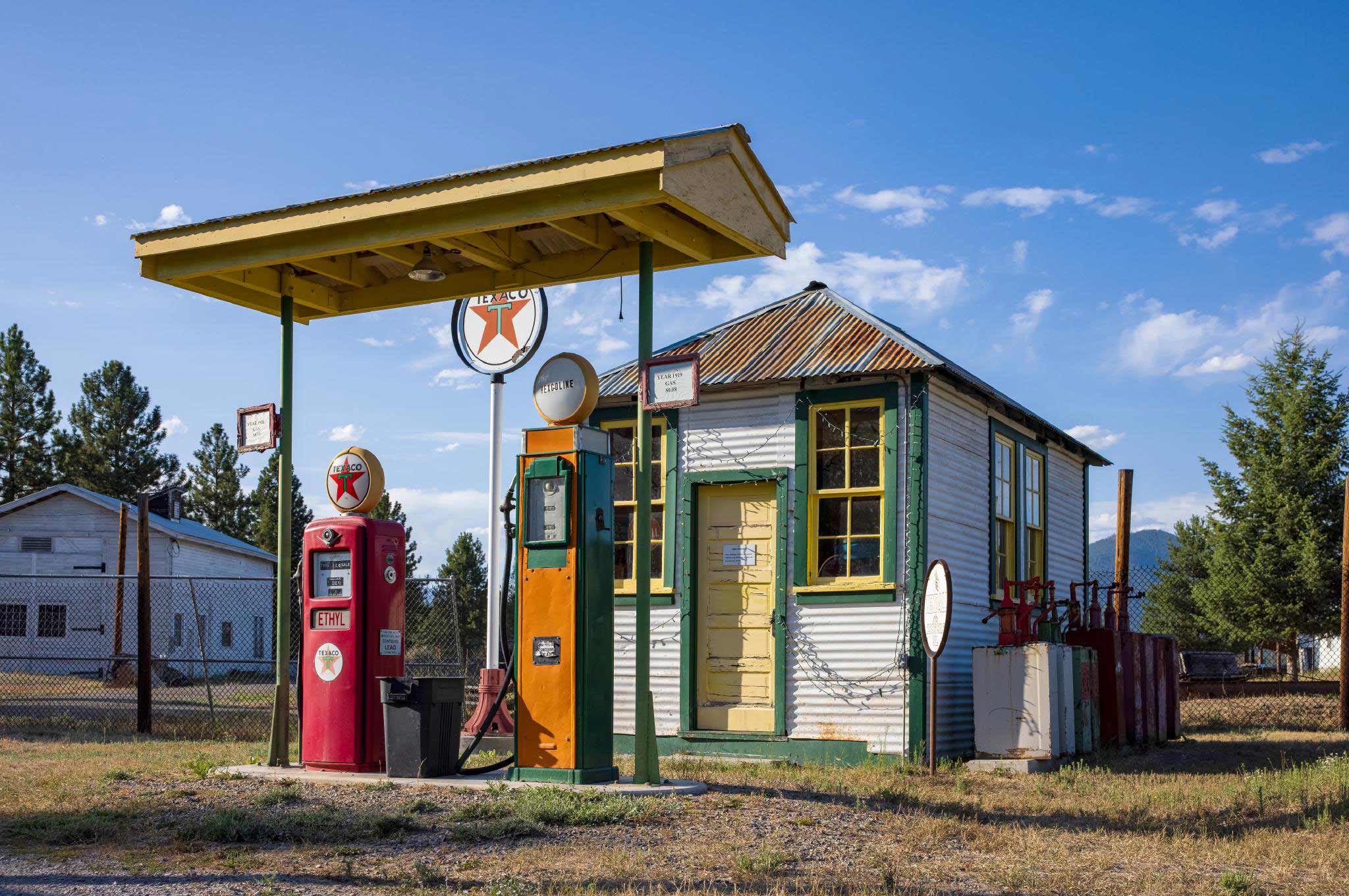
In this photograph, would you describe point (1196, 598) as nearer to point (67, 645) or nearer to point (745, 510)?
point (745, 510)

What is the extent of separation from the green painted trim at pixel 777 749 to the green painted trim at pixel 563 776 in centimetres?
418

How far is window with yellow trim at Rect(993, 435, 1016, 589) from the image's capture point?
1571 cm

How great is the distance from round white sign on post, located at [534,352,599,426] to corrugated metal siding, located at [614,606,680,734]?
16.7 ft

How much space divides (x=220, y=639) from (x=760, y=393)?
93.1 ft

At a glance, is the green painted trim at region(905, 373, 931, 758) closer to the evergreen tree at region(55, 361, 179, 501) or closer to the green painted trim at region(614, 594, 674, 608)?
the green painted trim at region(614, 594, 674, 608)

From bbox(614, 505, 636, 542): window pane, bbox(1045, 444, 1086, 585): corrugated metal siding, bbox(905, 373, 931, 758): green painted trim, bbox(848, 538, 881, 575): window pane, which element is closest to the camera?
bbox(905, 373, 931, 758): green painted trim

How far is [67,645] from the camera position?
32.9 m

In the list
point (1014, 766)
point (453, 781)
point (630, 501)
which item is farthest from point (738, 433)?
point (453, 781)

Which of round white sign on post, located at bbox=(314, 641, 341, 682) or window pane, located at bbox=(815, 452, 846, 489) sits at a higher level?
window pane, located at bbox=(815, 452, 846, 489)

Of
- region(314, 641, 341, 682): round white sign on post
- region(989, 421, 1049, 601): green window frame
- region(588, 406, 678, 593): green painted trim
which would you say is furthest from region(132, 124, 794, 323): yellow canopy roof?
region(989, 421, 1049, 601): green window frame

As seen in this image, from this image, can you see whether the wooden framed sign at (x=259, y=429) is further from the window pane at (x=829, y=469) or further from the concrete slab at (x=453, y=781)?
the window pane at (x=829, y=469)

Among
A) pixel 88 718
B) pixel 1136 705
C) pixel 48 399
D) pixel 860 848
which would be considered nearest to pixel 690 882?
pixel 860 848

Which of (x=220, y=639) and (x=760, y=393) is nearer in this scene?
(x=760, y=393)

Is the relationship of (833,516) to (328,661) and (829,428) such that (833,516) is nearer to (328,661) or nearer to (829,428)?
(829,428)
